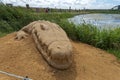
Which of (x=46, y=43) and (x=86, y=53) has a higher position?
(x=46, y=43)

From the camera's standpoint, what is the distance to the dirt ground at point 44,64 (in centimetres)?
551

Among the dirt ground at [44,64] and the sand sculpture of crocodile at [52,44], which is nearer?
the sand sculpture of crocodile at [52,44]

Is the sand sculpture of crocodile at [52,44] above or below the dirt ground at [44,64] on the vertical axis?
above

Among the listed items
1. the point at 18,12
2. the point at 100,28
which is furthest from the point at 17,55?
the point at 18,12

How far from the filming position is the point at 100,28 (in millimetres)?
8711

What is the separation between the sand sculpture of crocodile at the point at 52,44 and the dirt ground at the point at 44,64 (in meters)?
0.14

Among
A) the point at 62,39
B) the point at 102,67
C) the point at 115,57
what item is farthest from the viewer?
the point at 115,57

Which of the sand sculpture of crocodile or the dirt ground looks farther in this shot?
the dirt ground

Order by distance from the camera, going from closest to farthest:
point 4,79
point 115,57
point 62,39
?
point 4,79, point 62,39, point 115,57

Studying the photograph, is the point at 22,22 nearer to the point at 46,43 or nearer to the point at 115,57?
the point at 115,57

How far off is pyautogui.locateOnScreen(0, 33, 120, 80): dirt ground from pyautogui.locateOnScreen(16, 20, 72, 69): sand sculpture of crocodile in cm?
14

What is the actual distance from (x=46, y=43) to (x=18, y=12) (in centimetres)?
630

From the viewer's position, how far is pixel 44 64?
5.72 m

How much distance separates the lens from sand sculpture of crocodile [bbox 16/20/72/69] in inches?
211
